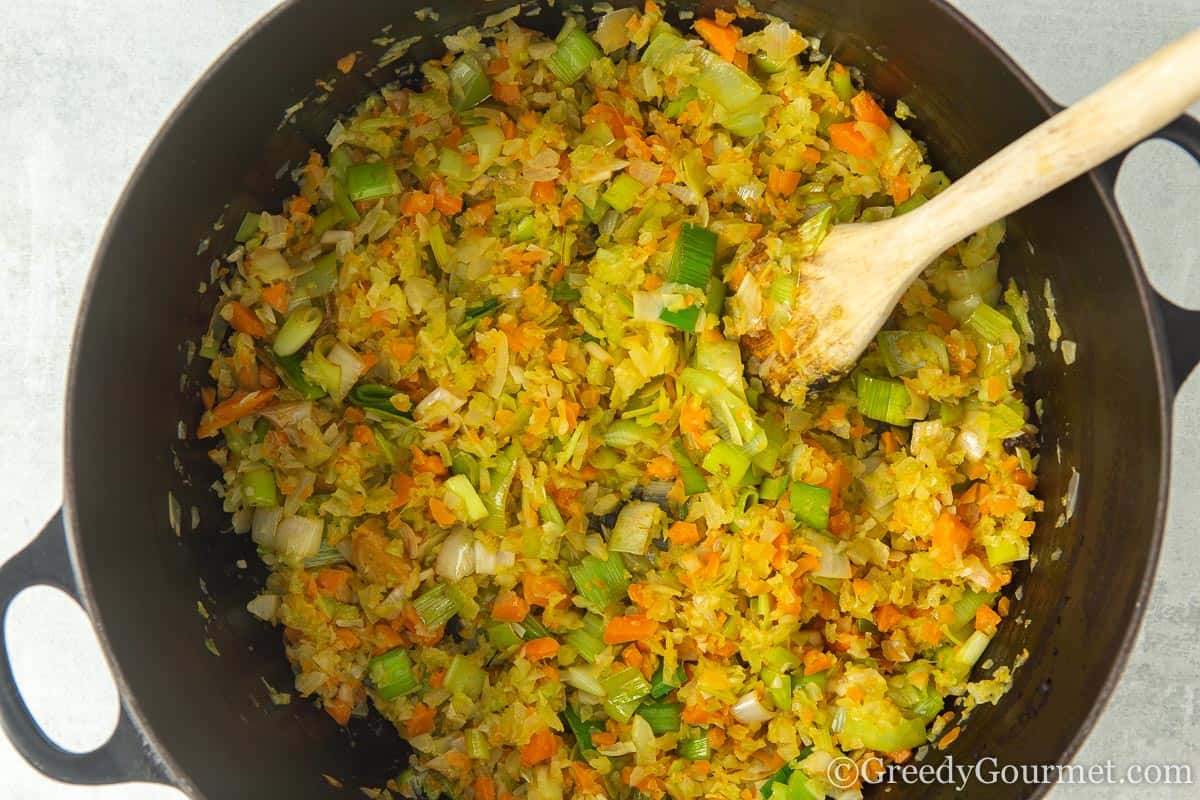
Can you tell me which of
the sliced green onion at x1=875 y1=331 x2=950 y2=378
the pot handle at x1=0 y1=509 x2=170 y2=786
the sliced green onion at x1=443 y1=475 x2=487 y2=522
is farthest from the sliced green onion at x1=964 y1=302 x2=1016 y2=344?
the pot handle at x1=0 y1=509 x2=170 y2=786

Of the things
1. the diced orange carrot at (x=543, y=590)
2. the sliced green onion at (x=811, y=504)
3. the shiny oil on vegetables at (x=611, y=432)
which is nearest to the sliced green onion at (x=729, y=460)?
the shiny oil on vegetables at (x=611, y=432)

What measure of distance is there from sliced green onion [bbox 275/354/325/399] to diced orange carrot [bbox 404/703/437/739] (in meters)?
0.92

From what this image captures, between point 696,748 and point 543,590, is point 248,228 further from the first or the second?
point 696,748

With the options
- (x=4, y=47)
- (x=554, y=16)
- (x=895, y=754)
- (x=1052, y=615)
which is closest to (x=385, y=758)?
(x=895, y=754)

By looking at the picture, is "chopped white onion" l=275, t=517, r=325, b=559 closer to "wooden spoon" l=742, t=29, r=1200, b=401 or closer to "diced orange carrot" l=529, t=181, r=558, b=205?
"diced orange carrot" l=529, t=181, r=558, b=205

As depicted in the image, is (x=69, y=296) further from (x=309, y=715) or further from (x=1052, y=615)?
(x=1052, y=615)

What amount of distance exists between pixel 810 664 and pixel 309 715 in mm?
1403

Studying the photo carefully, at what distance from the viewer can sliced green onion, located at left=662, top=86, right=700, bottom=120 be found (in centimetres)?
259

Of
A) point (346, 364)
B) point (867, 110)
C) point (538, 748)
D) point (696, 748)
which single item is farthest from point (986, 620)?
point (346, 364)

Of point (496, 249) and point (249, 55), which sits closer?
point (249, 55)

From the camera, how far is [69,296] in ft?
9.44

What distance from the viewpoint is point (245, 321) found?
2592 mm

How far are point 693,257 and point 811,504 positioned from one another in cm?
72

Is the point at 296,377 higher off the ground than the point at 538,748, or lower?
higher
